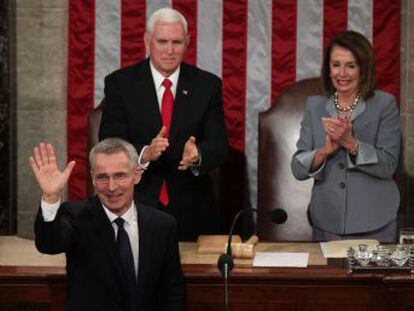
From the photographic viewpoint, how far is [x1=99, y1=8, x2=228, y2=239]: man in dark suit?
4.96 meters

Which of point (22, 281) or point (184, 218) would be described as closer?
point (22, 281)

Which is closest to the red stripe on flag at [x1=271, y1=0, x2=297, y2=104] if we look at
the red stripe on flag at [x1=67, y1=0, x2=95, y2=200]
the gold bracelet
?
the red stripe on flag at [x1=67, y1=0, x2=95, y2=200]

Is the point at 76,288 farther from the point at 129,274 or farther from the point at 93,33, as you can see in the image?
the point at 93,33

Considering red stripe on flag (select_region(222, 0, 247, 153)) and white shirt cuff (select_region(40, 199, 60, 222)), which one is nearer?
white shirt cuff (select_region(40, 199, 60, 222))

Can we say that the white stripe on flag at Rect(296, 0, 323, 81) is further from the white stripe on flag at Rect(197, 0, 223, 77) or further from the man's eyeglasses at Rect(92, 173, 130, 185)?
the man's eyeglasses at Rect(92, 173, 130, 185)

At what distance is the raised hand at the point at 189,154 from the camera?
15.6 ft

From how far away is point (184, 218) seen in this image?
16.9ft

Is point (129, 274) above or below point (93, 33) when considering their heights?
below

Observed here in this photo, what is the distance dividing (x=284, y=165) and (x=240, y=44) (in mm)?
864

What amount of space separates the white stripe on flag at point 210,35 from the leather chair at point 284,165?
0.54 m

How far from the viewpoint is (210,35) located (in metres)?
6.42

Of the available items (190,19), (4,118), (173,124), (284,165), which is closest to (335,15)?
(190,19)

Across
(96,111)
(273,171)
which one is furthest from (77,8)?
(273,171)

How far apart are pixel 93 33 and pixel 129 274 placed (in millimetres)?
2905
